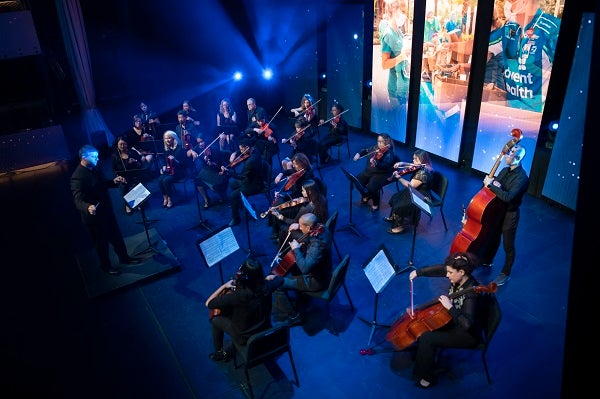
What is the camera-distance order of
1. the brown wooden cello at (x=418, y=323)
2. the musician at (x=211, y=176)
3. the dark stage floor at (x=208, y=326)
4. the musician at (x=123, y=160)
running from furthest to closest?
the musician at (x=211, y=176) < the musician at (x=123, y=160) < the dark stage floor at (x=208, y=326) < the brown wooden cello at (x=418, y=323)

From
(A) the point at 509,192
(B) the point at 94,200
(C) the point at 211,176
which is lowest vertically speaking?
(C) the point at 211,176

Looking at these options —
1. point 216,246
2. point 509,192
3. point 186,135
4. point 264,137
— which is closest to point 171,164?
point 186,135

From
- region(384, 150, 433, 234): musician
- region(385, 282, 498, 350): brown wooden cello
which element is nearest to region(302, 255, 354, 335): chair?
region(385, 282, 498, 350): brown wooden cello

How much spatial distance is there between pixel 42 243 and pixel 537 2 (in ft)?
28.4

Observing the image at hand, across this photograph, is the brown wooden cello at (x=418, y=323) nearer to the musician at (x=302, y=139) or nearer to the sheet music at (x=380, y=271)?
the sheet music at (x=380, y=271)

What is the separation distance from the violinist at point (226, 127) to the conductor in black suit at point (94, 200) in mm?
3577

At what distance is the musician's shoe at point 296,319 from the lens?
4.82m

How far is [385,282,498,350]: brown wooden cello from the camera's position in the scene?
158 inches

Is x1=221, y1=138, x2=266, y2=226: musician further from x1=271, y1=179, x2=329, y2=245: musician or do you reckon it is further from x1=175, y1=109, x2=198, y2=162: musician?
x1=271, y1=179, x2=329, y2=245: musician

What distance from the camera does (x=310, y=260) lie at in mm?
4590

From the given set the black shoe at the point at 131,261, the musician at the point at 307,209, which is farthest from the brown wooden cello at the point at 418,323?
the black shoe at the point at 131,261

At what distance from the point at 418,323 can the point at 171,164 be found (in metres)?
5.38

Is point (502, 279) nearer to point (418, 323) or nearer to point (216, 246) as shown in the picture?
point (418, 323)

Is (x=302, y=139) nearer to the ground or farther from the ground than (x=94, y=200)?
nearer to the ground
